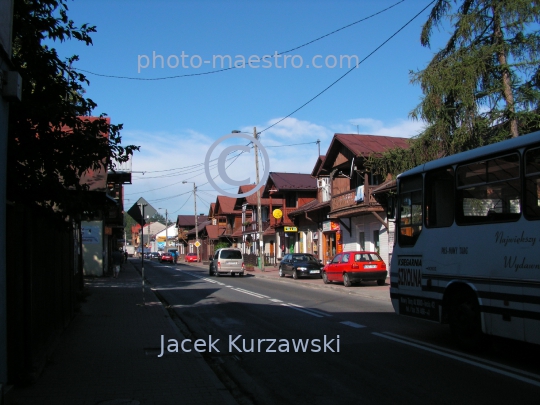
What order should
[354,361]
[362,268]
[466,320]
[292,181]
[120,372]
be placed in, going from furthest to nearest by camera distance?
[292,181]
[362,268]
[466,320]
[354,361]
[120,372]

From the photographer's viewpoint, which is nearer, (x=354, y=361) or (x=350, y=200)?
(x=354, y=361)

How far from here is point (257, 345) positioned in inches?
383

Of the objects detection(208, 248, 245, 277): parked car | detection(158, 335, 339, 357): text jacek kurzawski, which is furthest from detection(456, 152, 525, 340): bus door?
detection(208, 248, 245, 277): parked car

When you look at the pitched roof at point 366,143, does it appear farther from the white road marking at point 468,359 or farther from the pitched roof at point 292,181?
the white road marking at point 468,359

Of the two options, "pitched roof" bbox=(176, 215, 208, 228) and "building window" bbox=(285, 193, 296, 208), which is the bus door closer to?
"building window" bbox=(285, 193, 296, 208)

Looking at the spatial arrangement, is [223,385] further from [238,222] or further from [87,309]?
[238,222]

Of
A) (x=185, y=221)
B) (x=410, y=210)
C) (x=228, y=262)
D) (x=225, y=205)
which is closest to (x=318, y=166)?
(x=228, y=262)

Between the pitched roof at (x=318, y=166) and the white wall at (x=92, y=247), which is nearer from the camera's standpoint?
the white wall at (x=92, y=247)

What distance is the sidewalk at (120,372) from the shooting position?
611 centimetres

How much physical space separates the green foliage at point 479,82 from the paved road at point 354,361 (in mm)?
5860

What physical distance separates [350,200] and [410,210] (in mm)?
19693

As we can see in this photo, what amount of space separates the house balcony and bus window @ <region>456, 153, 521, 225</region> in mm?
18358

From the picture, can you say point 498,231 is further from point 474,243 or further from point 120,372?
point 120,372

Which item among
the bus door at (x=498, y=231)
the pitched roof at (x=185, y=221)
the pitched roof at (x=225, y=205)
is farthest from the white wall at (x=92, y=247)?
the pitched roof at (x=185, y=221)
